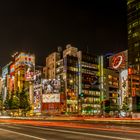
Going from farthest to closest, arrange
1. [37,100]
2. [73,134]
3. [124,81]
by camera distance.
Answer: [37,100] < [124,81] < [73,134]

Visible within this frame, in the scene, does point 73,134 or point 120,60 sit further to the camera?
point 120,60

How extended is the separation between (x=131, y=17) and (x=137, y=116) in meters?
94.6

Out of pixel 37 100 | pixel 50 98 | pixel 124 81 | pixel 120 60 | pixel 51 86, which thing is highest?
pixel 120 60

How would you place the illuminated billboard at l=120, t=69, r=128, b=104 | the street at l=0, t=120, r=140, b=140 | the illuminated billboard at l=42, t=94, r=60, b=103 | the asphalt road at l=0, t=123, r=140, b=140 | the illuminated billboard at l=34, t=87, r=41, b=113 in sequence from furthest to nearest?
1. the illuminated billboard at l=34, t=87, r=41, b=113
2. the illuminated billboard at l=42, t=94, r=60, b=103
3. the illuminated billboard at l=120, t=69, r=128, b=104
4. the street at l=0, t=120, r=140, b=140
5. the asphalt road at l=0, t=123, r=140, b=140

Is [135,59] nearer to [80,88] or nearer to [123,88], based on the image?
[80,88]

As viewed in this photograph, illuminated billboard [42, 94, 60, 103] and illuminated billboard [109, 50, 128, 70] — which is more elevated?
illuminated billboard [109, 50, 128, 70]

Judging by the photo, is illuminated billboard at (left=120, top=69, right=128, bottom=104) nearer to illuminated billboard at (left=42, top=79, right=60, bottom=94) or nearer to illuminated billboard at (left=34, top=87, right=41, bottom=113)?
illuminated billboard at (left=42, top=79, right=60, bottom=94)

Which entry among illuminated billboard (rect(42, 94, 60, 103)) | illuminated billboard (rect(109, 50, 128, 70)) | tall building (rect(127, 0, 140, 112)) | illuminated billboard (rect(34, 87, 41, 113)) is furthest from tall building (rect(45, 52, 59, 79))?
illuminated billboard (rect(109, 50, 128, 70))

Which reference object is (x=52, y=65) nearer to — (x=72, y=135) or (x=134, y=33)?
(x=134, y=33)

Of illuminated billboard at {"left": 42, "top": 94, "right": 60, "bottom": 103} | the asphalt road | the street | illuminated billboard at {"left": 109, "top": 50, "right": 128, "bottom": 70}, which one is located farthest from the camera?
illuminated billboard at {"left": 42, "top": 94, "right": 60, "bottom": 103}

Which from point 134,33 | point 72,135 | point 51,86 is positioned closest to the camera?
point 72,135

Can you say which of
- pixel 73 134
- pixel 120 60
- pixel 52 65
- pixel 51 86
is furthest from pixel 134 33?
pixel 73 134

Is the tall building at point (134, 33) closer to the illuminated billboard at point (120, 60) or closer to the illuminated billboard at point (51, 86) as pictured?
the illuminated billboard at point (51, 86)

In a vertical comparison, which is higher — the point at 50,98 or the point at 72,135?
the point at 50,98
